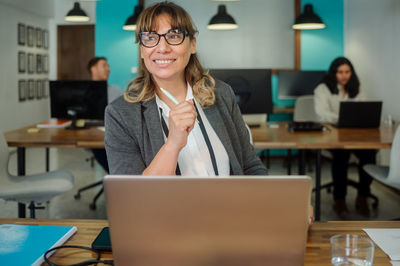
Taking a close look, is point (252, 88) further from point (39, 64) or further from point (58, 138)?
point (39, 64)

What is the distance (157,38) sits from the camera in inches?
59.6

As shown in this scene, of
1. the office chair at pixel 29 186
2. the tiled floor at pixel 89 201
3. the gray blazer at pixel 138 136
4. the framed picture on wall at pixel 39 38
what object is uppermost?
the framed picture on wall at pixel 39 38

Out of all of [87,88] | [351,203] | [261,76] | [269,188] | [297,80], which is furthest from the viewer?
[297,80]

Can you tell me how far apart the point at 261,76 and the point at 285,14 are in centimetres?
372

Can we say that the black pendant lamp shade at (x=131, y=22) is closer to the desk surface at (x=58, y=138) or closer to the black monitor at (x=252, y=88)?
the desk surface at (x=58, y=138)

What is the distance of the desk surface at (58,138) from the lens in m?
3.14

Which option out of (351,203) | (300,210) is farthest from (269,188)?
(351,203)

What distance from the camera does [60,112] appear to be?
12.7ft

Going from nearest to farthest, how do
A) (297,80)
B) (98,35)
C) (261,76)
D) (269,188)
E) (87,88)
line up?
(269,188) → (261,76) → (87,88) → (297,80) → (98,35)

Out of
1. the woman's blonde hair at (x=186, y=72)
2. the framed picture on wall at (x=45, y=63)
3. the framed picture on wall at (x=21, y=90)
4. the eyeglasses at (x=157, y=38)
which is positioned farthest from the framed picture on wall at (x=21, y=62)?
the eyeglasses at (x=157, y=38)

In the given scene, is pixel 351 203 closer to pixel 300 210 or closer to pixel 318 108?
pixel 318 108

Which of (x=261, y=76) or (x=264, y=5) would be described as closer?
(x=261, y=76)

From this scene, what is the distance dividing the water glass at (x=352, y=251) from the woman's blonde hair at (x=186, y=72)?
0.79m

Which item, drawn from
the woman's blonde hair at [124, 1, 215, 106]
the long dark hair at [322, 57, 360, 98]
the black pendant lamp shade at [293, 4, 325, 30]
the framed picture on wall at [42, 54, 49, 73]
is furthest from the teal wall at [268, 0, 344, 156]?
the woman's blonde hair at [124, 1, 215, 106]
